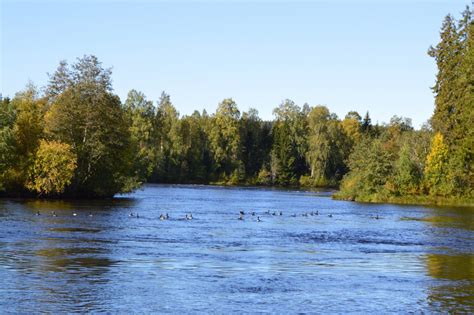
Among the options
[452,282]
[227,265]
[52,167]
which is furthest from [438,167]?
[227,265]

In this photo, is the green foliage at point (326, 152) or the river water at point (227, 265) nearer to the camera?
the river water at point (227, 265)

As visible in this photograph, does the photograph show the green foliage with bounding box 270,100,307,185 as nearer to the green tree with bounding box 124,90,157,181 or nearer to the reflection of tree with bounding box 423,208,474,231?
the green tree with bounding box 124,90,157,181

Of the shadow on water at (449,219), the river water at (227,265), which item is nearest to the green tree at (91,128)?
the river water at (227,265)

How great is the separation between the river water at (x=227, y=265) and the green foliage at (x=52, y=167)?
1766 centimetres

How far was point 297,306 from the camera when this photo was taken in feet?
80.0

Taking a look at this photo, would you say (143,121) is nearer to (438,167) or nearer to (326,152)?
(326,152)

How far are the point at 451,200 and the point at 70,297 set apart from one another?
78.5 meters

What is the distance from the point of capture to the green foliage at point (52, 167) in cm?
7731

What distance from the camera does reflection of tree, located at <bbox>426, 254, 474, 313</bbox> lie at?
82.8 feet

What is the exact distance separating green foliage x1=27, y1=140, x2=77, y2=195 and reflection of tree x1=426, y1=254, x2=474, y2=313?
1931 inches

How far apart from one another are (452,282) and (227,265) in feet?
33.9

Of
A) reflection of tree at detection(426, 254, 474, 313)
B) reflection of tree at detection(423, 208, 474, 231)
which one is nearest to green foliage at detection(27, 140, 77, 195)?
reflection of tree at detection(423, 208, 474, 231)

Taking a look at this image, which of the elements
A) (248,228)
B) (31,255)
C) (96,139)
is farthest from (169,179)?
(31,255)

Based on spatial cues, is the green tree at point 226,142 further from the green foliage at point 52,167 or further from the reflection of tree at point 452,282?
the reflection of tree at point 452,282
